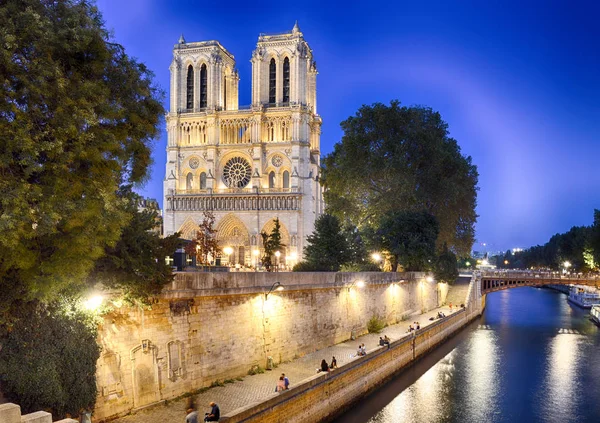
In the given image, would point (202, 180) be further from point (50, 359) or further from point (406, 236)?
point (50, 359)

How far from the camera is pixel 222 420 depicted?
10492 millimetres

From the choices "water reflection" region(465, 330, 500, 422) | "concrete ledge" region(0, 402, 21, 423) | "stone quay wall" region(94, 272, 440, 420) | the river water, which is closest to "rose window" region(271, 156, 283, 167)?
the river water

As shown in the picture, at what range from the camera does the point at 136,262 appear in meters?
11.5

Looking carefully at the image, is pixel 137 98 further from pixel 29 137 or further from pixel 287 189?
pixel 287 189

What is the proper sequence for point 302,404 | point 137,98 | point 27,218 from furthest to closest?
point 302,404
point 137,98
point 27,218

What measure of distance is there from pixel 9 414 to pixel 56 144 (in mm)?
4066

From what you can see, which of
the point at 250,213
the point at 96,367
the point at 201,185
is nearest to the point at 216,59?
the point at 201,185

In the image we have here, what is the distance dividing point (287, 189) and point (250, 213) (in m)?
4.08

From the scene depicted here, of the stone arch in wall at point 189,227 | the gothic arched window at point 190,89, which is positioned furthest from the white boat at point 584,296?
the gothic arched window at point 190,89

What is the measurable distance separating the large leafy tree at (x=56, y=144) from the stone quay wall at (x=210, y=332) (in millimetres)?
2649

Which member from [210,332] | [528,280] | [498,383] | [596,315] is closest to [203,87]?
[528,280]

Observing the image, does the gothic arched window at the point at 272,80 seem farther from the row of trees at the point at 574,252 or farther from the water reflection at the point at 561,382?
the water reflection at the point at 561,382

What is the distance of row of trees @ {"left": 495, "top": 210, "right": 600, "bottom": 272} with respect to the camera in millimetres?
50359

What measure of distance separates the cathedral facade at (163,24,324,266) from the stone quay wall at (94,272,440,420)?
27596 mm
